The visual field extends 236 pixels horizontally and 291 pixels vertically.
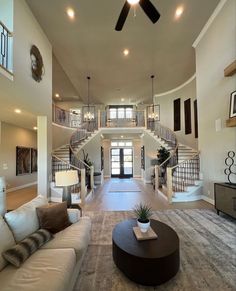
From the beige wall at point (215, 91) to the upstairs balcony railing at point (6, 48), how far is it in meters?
5.32

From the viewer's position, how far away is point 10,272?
1508mm

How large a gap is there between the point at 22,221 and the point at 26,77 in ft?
12.8

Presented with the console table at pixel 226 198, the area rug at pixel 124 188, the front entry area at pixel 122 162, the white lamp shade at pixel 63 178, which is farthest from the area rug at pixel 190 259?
the front entry area at pixel 122 162

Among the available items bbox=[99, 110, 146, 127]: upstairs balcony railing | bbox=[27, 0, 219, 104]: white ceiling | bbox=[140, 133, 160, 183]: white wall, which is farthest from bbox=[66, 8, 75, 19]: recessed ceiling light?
bbox=[140, 133, 160, 183]: white wall

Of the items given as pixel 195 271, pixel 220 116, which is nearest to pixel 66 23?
pixel 220 116

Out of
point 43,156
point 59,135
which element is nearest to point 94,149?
point 59,135

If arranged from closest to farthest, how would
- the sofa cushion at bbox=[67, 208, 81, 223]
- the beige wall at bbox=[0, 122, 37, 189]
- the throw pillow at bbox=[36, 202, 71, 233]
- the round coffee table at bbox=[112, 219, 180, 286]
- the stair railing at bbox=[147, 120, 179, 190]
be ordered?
the round coffee table at bbox=[112, 219, 180, 286], the throw pillow at bbox=[36, 202, 71, 233], the sofa cushion at bbox=[67, 208, 81, 223], the beige wall at bbox=[0, 122, 37, 189], the stair railing at bbox=[147, 120, 179, 190]

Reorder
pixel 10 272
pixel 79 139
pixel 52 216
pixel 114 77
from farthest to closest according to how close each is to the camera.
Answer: pixel 79 139 < pixel 114 77 < pixel 52 216 < pixel 10 272

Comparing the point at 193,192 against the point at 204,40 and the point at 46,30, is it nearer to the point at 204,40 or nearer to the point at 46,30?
the point at 204,40

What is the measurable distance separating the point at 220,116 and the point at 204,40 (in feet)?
8.78

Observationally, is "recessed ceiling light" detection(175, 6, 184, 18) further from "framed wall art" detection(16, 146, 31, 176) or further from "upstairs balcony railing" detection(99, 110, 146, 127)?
"framed wall art" detection(16, 146, 31, 176)

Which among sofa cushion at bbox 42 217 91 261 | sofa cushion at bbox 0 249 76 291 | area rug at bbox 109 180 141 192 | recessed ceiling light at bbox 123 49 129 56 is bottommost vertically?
area rug at bbox 109 180 141 192

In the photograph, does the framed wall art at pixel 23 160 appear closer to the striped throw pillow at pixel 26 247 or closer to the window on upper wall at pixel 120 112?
the window on upper wall at pixel 120 112

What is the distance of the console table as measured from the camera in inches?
143
